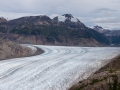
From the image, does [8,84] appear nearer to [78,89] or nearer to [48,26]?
[78,89]

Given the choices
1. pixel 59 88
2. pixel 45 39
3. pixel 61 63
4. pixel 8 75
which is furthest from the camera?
pixel 45 39

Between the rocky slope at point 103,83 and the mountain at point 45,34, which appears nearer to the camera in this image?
the rocky slope at point 103,83

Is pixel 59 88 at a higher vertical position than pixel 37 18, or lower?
lower

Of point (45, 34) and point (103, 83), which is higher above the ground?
point (45, 34)

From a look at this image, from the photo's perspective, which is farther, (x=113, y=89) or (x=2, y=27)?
(x=2, y=27)

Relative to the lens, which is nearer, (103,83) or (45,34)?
(103,83)

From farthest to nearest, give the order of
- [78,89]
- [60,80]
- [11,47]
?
[11,47] < [60,80] < [78,89]

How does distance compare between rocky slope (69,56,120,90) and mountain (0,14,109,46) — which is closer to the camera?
rocky slope (69,56,120,90)

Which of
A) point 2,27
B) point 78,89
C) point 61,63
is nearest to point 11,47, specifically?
point 61,63

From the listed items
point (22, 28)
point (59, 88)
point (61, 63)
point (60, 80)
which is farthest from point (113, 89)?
point (22, 28)

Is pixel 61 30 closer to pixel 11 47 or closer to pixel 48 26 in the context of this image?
pixel 48 26
